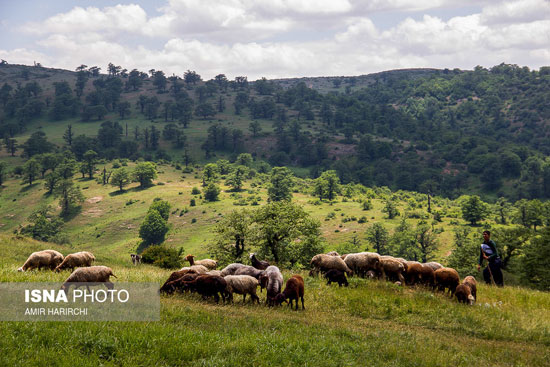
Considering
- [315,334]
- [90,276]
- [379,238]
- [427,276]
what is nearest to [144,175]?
[379,238]

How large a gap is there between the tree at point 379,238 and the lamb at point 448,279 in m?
79.3

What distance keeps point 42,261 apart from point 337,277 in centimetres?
1524

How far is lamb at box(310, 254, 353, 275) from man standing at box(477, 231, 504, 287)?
660 cm

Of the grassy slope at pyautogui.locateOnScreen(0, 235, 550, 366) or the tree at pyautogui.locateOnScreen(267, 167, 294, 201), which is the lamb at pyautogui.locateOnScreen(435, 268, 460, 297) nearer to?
the grassy slope at pyautogui.locateOnScreen(0, 235, 550, 366)

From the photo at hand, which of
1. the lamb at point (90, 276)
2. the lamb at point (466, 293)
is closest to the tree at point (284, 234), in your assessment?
the lamb at point (466, 293)

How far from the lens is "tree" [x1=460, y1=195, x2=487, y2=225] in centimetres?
11275

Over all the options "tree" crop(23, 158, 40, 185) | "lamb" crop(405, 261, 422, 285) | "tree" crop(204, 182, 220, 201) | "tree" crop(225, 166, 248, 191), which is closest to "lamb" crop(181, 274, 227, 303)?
"lamb" crop(405, 261, 422, 285)

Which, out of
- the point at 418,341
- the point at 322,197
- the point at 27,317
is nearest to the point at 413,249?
the point at 322,197

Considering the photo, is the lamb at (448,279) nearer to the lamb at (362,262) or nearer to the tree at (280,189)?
the lamb at (362,262)

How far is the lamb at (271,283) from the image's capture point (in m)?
15.1

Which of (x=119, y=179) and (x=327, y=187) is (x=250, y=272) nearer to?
Result: (x=327, y=187)

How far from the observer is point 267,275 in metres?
16.0

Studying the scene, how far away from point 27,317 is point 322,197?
136m

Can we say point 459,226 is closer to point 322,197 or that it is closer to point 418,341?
point 322,197
